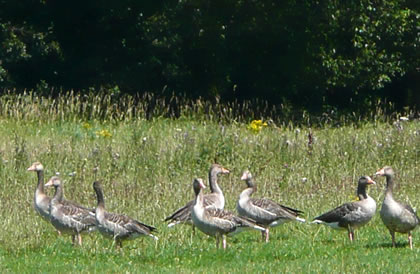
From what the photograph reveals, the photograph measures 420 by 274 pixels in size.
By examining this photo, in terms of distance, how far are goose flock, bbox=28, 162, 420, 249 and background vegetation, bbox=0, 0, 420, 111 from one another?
14.2m

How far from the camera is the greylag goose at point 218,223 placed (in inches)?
533

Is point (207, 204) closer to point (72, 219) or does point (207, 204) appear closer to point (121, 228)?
point (72, 219)

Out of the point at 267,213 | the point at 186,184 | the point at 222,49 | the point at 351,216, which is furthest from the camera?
the point at 222,49

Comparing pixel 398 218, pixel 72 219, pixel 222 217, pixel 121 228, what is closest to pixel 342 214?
pixel 398 218

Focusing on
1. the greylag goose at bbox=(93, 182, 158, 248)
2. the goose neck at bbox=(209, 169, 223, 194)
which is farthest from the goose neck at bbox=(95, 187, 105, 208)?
the goose neck at bbox=(209, 169, 223, 194)

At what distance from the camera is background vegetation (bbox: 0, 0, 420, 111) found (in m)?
31.4

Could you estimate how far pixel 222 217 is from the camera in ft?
44.7

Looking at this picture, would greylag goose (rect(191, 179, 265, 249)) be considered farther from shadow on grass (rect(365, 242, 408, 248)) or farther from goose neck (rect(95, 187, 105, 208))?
shadow on grass (rect(365, 242, 408, 248))

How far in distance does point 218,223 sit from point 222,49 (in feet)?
69.7

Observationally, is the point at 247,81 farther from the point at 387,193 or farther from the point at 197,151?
the point at 387,193

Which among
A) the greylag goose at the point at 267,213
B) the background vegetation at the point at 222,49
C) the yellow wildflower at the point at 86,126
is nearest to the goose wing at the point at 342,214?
the greylag goose at the point at 267,213

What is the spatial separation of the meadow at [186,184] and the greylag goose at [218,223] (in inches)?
9.7

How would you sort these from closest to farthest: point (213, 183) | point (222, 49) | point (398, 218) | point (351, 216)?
point (398, 218) < point (351, 216) < point (213, 183) < point (222, 49)

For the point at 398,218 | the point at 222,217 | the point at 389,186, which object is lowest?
the point at 222,217
